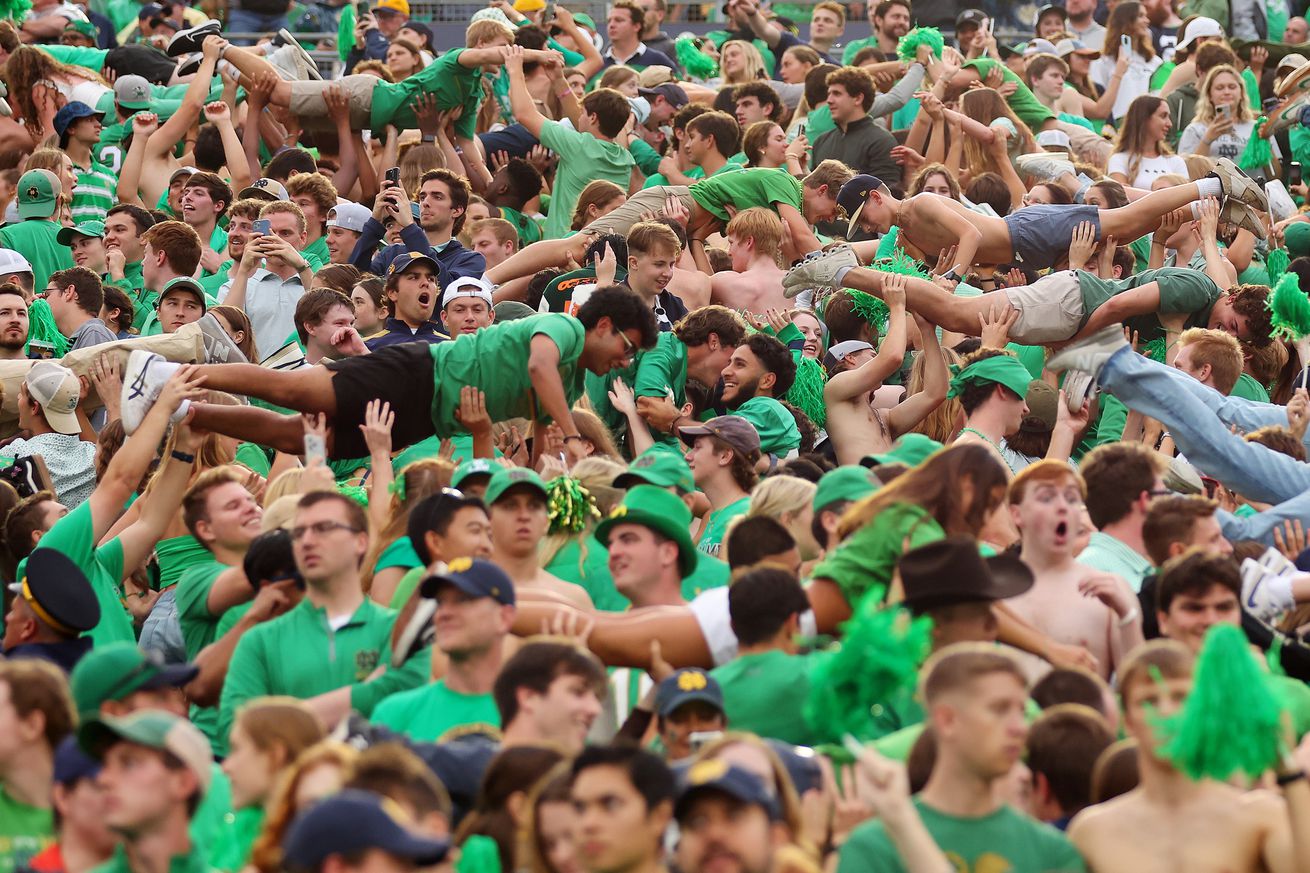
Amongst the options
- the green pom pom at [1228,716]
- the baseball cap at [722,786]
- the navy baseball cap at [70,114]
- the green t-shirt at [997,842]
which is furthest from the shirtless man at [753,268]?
the baseball cap at [722,786]

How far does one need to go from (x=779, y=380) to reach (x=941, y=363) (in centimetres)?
77

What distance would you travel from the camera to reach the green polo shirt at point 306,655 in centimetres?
648

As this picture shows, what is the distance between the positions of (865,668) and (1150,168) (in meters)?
8.67

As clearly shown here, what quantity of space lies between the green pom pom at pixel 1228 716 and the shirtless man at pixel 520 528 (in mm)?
2535

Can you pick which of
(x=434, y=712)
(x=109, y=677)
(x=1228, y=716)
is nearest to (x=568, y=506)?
(x=434, y=712)

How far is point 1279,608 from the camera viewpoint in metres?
6.32

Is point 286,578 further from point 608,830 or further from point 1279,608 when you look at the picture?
point 1279,608

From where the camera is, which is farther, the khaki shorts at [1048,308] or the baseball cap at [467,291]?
the baseball cap at [467,291]

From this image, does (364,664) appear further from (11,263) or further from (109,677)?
(11,263)

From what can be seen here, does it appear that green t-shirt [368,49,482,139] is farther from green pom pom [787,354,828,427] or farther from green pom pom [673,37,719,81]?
green pom pom [787,354,828,427]

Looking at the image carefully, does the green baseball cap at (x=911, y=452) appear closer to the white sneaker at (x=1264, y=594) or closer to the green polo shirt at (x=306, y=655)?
the white sneaker at (x=1264, y=594)

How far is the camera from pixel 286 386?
326 inches

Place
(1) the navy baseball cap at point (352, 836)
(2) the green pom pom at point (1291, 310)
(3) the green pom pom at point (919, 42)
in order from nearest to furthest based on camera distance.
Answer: (1) the navy baseball cap at point (352, 836), (2) the green pom pom at point (1291, 310), (3) the green pom pom at point (919, 42)

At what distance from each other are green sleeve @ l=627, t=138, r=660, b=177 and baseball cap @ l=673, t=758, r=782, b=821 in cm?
934
